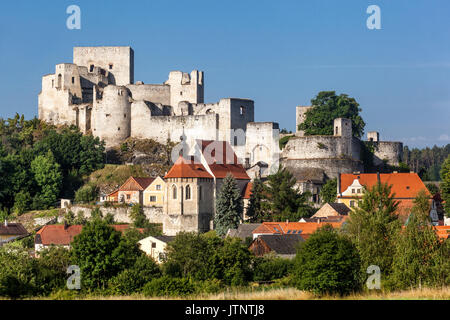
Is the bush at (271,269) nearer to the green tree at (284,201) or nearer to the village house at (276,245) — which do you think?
the village house at (276,245)

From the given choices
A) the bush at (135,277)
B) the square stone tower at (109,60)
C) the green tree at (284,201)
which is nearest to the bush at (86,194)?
the green tree at (284,201)

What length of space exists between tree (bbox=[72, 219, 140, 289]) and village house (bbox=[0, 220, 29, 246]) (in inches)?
650

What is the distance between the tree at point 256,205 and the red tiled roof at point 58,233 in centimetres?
741

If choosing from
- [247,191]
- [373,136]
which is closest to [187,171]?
[247,191]

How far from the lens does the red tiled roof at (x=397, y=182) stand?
191 feet

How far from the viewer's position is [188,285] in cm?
3712

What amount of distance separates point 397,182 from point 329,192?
4.83m

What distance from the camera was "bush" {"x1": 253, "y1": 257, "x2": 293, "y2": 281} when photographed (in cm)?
4312

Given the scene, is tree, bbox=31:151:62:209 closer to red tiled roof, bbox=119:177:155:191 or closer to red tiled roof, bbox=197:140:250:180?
red tiled roof, bbox=119:177:155:191

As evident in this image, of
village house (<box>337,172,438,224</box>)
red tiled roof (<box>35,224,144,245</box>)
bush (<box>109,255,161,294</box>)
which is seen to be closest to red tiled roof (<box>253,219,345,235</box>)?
village house (<box>337,172,438,224</box>)

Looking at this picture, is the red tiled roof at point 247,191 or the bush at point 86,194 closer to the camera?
the red tiled roof at point 247,191

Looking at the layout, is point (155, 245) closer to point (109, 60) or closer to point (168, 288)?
point (168, 288)

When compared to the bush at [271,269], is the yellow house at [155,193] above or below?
above

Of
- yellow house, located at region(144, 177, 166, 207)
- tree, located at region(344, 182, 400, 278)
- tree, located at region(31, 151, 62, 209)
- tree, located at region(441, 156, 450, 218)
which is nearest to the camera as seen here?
tree, located at region(344, 182, 400, 278)
